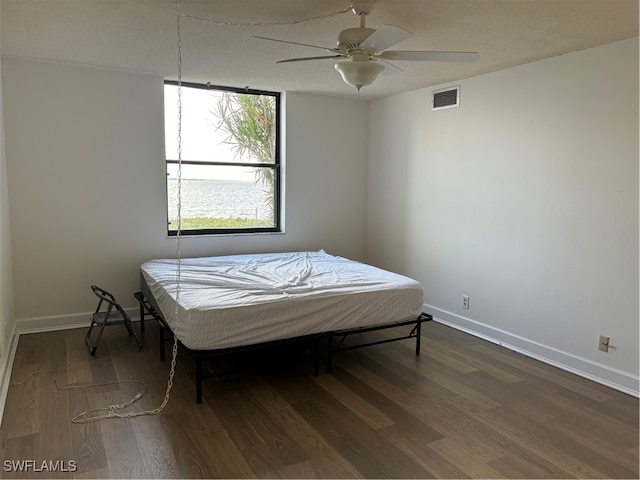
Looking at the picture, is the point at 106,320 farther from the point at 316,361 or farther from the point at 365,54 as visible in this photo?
the point at 365,54

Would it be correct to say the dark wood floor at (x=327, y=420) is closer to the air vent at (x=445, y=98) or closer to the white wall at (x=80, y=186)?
the white wall at (x=80, y=186)

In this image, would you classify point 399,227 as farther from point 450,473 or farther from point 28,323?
point 28,323

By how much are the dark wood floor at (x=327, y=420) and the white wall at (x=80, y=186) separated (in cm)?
67

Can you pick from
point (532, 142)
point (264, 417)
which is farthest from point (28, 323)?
point (532, 142)

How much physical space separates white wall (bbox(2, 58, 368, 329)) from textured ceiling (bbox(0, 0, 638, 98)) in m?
0.28

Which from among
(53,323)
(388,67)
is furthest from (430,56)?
(53,323)

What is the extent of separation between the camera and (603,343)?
3293 mm

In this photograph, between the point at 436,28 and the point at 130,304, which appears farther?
the point at 130,304

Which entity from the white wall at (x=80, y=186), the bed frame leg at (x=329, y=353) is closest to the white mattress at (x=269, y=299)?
the bed frame leg at (x=329, y=353)

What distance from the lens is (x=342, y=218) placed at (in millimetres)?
5508

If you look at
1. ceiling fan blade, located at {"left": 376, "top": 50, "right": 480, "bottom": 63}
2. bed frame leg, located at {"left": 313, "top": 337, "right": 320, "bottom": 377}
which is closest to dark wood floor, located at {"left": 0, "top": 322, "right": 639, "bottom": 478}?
bed frame leg, located at {"left": 313, "top": 337, "right": 320, "bottom": 377}

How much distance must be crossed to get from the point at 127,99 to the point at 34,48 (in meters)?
0.85

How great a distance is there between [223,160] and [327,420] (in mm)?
3043

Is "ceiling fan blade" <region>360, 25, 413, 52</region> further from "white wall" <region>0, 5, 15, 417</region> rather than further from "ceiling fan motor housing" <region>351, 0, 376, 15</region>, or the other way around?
"white wall" <region>0, 5, 15, 417</region>
